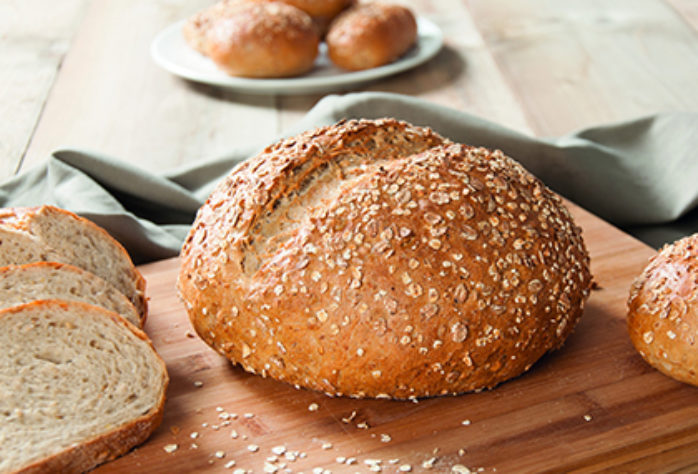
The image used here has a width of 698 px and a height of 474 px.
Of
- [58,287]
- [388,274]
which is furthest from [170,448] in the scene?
[388,274]

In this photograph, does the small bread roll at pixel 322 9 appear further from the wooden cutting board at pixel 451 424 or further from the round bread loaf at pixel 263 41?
the wooden cutting board at pixel 451 424

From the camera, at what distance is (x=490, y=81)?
4.15m

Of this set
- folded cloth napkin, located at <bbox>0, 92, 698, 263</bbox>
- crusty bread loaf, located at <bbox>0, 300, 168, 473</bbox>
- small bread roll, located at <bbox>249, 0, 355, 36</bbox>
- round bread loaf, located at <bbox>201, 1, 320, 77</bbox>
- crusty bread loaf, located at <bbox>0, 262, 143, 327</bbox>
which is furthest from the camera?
small bread roll, located at <bbox>249, 0, 355, 36</bbox>

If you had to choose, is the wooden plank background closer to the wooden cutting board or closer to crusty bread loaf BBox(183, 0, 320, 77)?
crusty bread loaf BBox(183, 0, 320, 77)

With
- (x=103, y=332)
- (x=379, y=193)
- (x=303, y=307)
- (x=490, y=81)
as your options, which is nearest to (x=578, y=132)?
(x=490, y=81)

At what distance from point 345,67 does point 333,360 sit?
8.18 feet

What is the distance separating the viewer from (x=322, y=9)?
422cm

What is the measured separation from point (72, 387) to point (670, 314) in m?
1.28

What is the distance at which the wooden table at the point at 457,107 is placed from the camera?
1.75 m

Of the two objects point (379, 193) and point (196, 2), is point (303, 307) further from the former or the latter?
point (196, 2)

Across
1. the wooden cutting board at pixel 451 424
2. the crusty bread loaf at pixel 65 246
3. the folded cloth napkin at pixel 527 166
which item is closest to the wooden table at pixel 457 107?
the wooden cutting board at pixel 451 424

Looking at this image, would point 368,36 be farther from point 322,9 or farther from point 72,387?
point 72,387

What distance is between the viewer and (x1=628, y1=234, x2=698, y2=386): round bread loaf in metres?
1.84

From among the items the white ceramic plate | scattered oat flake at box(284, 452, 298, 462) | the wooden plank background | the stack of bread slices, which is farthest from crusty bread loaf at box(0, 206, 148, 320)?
the white ceramic plate
